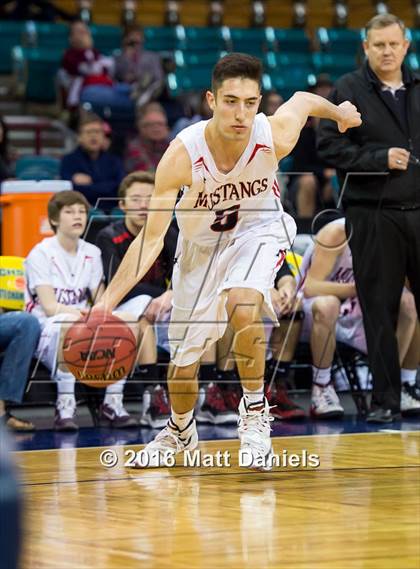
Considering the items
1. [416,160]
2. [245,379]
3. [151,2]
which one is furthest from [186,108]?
[245,379]

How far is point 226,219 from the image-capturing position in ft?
17.9

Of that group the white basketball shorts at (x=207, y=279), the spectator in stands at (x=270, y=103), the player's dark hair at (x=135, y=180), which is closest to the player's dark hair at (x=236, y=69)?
the white basketball shorts at (x=207, y=279)

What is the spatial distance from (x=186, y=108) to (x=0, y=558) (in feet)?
38.1

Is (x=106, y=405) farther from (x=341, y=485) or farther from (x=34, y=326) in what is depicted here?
(x=341, y=485)

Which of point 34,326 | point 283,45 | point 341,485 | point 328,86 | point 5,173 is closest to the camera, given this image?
point 341,485

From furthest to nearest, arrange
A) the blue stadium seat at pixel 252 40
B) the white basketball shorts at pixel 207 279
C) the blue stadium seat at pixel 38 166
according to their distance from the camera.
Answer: the blue stadium seat at pixel 252 40
the blue stadium seat at pixel 38 166
the white basketball shorts at pixel 207 279

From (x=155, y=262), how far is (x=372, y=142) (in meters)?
1.62

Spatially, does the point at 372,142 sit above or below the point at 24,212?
above

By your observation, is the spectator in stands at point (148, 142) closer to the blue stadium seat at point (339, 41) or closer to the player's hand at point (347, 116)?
the player's hand at point (347, 116)

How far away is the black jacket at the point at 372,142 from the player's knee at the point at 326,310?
731 mm

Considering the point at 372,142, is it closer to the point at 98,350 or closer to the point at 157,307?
the point at 157,307

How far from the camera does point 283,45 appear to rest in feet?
55.5

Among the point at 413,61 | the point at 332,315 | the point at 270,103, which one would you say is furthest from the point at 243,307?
the point at 413,61

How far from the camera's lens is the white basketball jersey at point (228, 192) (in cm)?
530
